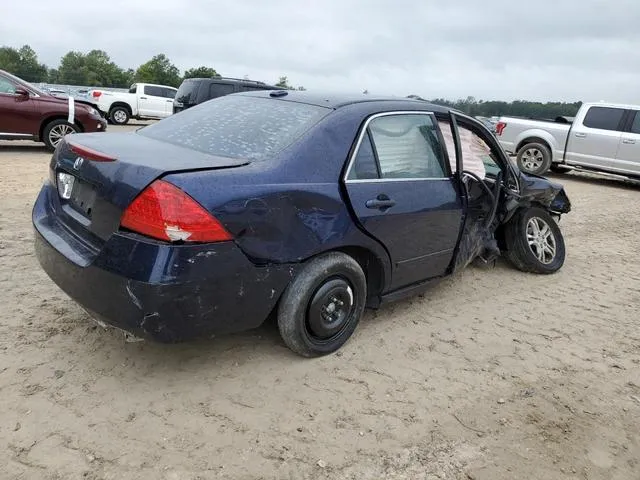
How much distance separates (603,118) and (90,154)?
11916mm

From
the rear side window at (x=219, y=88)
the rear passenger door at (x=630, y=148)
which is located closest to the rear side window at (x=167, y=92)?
the rear side window at (x=219, y=88)

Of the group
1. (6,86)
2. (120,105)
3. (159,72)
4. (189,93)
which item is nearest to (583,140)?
(189,93)

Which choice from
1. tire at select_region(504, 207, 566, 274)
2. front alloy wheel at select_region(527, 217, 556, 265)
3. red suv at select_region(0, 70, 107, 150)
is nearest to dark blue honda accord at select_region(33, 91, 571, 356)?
tire at select_region(504, 207, 566, 274)

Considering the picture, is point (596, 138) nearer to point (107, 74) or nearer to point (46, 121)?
point (46, 121)

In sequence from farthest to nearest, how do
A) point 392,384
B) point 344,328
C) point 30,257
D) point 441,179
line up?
1. point 30,257
2. point 441,179
3. point 344,328
4. point 392,384

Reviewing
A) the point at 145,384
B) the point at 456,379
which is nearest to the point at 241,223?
the point at 145,384

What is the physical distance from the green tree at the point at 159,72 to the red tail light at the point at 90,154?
57.6 m

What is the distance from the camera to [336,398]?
2.90 metres

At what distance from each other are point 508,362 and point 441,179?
1330 millimetres

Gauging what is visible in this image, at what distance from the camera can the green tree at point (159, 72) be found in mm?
58250

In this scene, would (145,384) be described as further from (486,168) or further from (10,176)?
(10,176)

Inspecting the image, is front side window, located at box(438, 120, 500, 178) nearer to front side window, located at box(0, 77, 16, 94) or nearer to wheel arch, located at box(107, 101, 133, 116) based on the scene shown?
front side window, located at box(0, 77, 16, 94)

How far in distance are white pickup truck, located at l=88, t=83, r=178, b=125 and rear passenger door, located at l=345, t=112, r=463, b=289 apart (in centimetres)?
1834

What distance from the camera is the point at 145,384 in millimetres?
2877
